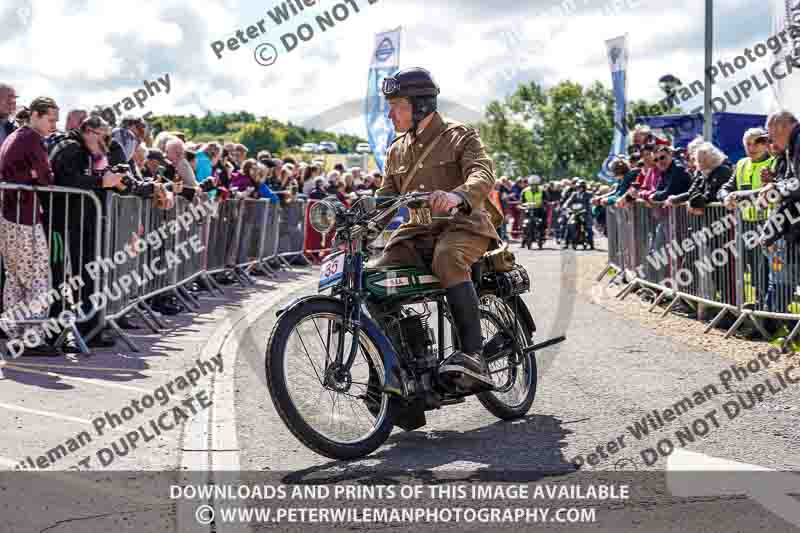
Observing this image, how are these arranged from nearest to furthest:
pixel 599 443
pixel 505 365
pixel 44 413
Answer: pixel 599 443 < pixel 44 413 < pixel 505 365

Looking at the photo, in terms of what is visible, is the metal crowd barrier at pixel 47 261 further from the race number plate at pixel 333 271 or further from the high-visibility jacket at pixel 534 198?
the high-visibility jacket at pixel 534 198

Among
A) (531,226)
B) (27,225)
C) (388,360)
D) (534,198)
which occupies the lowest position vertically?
(388,360)

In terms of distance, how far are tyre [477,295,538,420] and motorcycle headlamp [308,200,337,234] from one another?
1.32 meters

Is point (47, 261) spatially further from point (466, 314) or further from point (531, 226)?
point (531, 226)

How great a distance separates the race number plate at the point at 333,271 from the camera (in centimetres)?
574

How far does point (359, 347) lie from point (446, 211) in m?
0.85

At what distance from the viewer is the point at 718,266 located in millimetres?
11477

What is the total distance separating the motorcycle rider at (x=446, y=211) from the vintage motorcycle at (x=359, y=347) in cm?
13

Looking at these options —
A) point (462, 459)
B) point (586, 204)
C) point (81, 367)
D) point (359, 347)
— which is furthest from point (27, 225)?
point (586, 204)

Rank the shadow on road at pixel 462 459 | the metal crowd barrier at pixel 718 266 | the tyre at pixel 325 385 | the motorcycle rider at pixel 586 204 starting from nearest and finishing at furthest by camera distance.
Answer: the shadow on road at pixel 462 459
the tyre at pixel 325 385
the metal crowd barrier at pixel 718 266
the motorcycle rider at pixel 586 204

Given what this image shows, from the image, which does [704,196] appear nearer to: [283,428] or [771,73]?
[771,73]

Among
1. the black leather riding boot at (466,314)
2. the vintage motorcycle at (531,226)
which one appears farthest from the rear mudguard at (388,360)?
the vintage motorcycle at (531,226)

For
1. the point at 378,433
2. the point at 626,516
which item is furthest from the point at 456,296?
the point at 626,516

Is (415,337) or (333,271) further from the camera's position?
(415,337)
